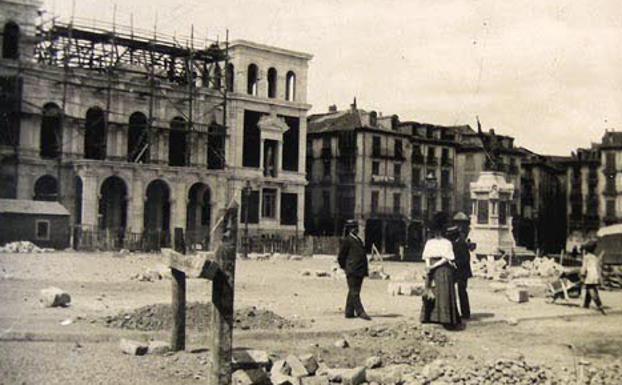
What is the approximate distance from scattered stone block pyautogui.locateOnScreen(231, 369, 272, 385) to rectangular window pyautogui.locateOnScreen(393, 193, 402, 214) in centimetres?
5680

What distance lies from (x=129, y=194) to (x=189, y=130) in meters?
5.86

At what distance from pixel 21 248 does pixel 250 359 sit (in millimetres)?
28114

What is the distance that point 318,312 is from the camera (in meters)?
15.3

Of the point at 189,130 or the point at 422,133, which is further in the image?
the point at 422,133

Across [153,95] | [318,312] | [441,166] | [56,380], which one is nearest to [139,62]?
[153,95]

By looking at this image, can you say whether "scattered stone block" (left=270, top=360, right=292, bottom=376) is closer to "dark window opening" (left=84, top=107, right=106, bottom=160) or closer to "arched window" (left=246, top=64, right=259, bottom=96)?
"dark window opening" (left=84, top=107, right=106, bottom=160)

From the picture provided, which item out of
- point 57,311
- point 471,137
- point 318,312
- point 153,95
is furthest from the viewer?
point 471,137

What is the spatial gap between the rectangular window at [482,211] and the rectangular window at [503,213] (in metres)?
0.76

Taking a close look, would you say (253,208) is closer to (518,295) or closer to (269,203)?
(269,203)

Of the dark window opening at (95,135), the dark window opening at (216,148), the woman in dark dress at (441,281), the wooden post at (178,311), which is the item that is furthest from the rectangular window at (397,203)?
the wooden post at (178,311)

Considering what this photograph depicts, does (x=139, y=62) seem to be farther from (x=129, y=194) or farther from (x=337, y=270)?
(x=337, y=270)

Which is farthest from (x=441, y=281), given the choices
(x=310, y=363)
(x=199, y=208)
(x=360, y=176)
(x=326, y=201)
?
(x=326, y=201)

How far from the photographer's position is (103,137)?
4566 cm

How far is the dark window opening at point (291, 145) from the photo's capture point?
54.3 m
